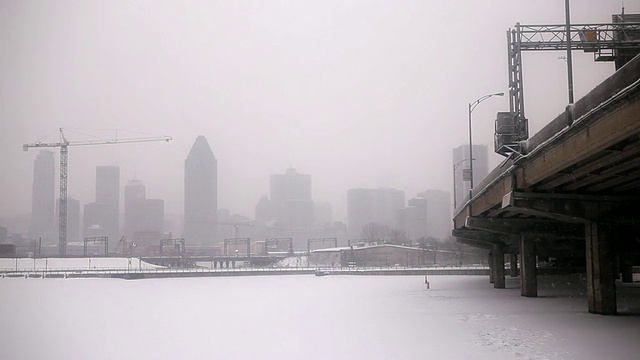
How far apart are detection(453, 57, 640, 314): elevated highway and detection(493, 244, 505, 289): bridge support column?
12.6 metres

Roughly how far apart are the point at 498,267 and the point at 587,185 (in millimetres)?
36689

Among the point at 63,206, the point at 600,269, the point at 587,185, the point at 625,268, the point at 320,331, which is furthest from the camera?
the point at 63,206

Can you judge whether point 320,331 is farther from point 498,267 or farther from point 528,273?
point 498,267

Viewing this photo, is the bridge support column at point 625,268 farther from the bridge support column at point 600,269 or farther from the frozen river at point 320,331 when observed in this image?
the bridge support column at point 600,269

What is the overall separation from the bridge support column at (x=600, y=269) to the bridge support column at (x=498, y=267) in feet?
106

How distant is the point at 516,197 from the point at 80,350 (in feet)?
80.0

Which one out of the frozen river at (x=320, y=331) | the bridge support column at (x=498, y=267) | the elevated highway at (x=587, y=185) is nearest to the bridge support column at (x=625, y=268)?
the bridge support column at (x=498, y=267)

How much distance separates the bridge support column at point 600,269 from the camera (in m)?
34.9

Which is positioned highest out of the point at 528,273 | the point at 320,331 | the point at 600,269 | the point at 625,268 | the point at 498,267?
the point at 600,269

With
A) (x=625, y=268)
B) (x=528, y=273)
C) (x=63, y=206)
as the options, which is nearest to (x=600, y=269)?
(x=528, y=273)

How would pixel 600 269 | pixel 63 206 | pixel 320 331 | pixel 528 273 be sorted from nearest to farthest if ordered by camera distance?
pixel 320 331 < pixel 600 269 < pixel 528 273 < pixel 63 206

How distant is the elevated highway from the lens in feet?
77.4

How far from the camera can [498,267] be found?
70.7 metres

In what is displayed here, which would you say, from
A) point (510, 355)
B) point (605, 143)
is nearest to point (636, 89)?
point (605, 143)
